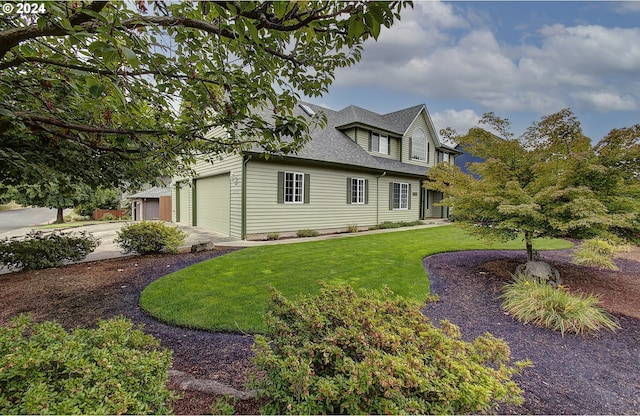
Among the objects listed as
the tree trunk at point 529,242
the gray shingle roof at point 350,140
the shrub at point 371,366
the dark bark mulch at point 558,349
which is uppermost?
the gray shingle roof at point 350,140

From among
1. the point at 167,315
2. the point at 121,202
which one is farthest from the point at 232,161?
the point at 121,202

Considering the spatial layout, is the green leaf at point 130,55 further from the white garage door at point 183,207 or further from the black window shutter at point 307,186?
the white garage door at point 183,207

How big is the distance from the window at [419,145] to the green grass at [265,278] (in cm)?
1082

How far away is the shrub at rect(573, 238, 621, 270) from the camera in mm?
6867

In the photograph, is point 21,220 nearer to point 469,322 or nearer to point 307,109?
point 307,109

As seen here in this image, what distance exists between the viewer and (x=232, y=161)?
1120 centimetres

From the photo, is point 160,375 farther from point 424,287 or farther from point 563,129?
point 563,129

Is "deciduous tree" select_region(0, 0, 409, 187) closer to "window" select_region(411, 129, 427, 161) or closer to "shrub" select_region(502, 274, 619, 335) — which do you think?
"shrub" select_region(502, 274, 619, 335)

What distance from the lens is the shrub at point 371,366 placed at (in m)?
1.60

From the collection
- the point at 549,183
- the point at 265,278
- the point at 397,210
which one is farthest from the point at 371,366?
the point at 397,210

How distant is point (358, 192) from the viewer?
14.5 metres

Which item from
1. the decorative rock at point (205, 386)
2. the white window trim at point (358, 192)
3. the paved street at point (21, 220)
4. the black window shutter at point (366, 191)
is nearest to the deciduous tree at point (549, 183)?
the decorative rock at point (205, 386)

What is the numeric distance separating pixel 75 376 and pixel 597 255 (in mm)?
10044

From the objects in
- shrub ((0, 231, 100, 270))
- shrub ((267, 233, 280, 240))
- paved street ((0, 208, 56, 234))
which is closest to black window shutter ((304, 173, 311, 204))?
shrub ((267, 233, 280, 240))
